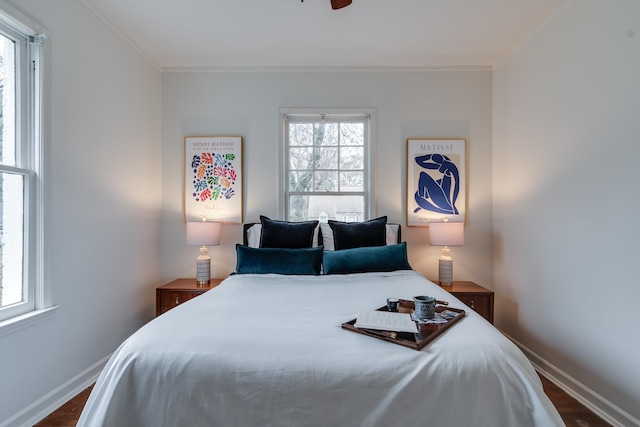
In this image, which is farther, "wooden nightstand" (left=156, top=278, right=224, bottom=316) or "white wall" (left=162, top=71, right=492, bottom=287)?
"white wall" (left=162, top=71, right=492, bottom=287)

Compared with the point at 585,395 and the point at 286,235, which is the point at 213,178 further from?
the point at 585,395

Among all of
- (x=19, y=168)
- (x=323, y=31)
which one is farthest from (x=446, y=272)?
(x=19, y=168)

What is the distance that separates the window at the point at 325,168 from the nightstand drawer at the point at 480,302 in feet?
4.10

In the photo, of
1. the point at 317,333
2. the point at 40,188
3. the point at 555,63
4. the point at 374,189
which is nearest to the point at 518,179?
the point at 555,63

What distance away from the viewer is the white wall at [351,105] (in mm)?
3174

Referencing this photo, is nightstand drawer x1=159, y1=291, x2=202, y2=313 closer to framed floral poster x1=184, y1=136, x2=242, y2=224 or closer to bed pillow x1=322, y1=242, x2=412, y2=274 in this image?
framed floral poster x1=184, y1=136, x2=242, y2=224

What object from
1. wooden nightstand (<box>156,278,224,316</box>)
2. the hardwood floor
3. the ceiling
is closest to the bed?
the hardwood floor

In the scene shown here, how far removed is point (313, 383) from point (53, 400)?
200 centimetres

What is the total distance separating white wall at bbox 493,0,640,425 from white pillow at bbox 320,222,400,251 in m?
1.11

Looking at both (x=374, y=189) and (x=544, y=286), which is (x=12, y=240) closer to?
(x=374, y=189)

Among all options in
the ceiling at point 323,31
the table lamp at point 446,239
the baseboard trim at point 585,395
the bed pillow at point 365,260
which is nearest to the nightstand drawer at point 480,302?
the table lamp at point 446,239

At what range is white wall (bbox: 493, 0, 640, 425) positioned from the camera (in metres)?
1.76

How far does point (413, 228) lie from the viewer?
3.21m

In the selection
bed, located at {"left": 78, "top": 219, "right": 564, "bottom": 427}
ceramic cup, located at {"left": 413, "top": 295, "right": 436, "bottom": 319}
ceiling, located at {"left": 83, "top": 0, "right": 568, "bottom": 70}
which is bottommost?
bed, located at {"left": 78, "top": 219, "right": 564, "bottom": 427}
